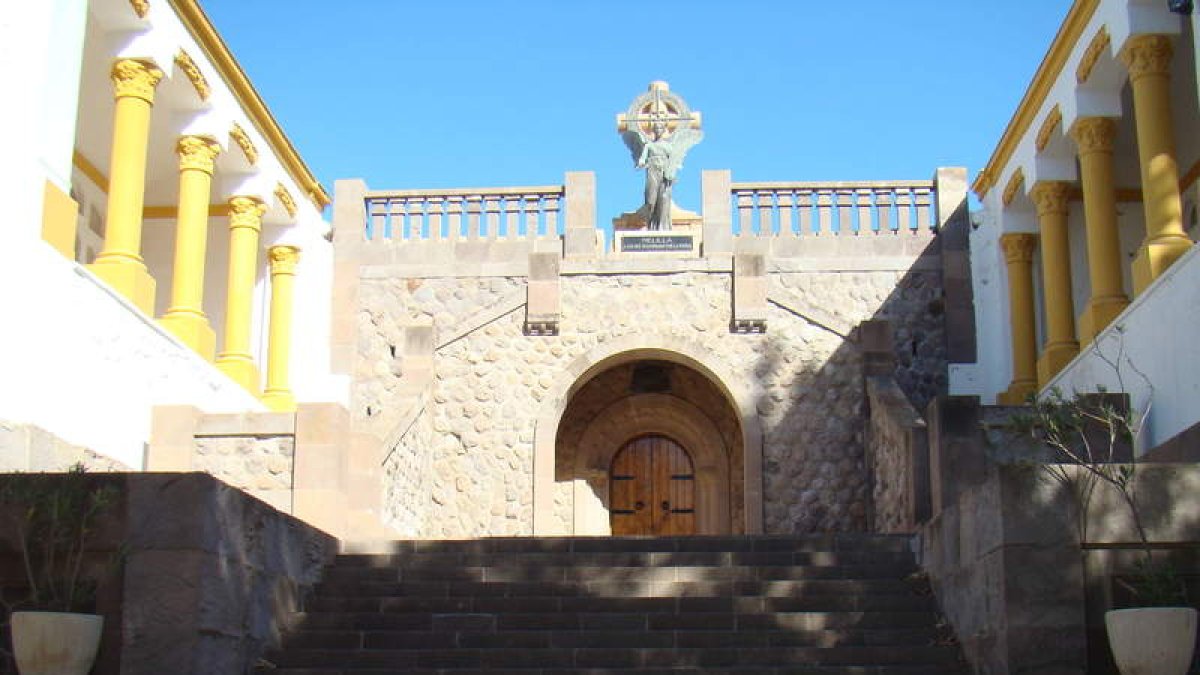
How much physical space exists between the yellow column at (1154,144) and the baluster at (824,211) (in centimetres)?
503

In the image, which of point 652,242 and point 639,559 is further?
point 652,242

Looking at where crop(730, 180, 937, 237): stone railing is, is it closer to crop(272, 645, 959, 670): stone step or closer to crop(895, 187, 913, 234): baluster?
crop(895, 187, 913, 234): baluster

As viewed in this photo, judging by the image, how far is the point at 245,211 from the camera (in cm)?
1925

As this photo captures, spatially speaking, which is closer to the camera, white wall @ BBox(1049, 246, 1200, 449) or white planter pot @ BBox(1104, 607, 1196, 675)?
white planter pot @ BBox(1104, 607, 1196, 675)

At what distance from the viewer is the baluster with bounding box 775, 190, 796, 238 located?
1895cm

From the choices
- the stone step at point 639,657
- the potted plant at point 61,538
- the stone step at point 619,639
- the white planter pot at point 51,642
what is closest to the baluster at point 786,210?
the stone step at point 619,639

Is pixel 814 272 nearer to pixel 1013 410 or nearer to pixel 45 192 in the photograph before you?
pixel 1013 410

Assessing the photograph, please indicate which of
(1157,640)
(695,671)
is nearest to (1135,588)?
(1157,640)

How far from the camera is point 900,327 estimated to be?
1873cm

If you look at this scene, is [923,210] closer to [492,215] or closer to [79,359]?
[492,215]

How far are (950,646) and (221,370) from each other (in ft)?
37.0

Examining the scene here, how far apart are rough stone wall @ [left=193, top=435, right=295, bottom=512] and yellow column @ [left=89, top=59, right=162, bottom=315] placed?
1.98 metres

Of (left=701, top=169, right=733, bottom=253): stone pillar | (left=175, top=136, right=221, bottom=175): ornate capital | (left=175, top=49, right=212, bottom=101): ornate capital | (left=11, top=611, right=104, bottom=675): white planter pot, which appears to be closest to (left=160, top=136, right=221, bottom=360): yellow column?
(left=175, top=136, right=221, bottom=175): ornate capital

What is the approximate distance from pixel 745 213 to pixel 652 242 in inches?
57.9
